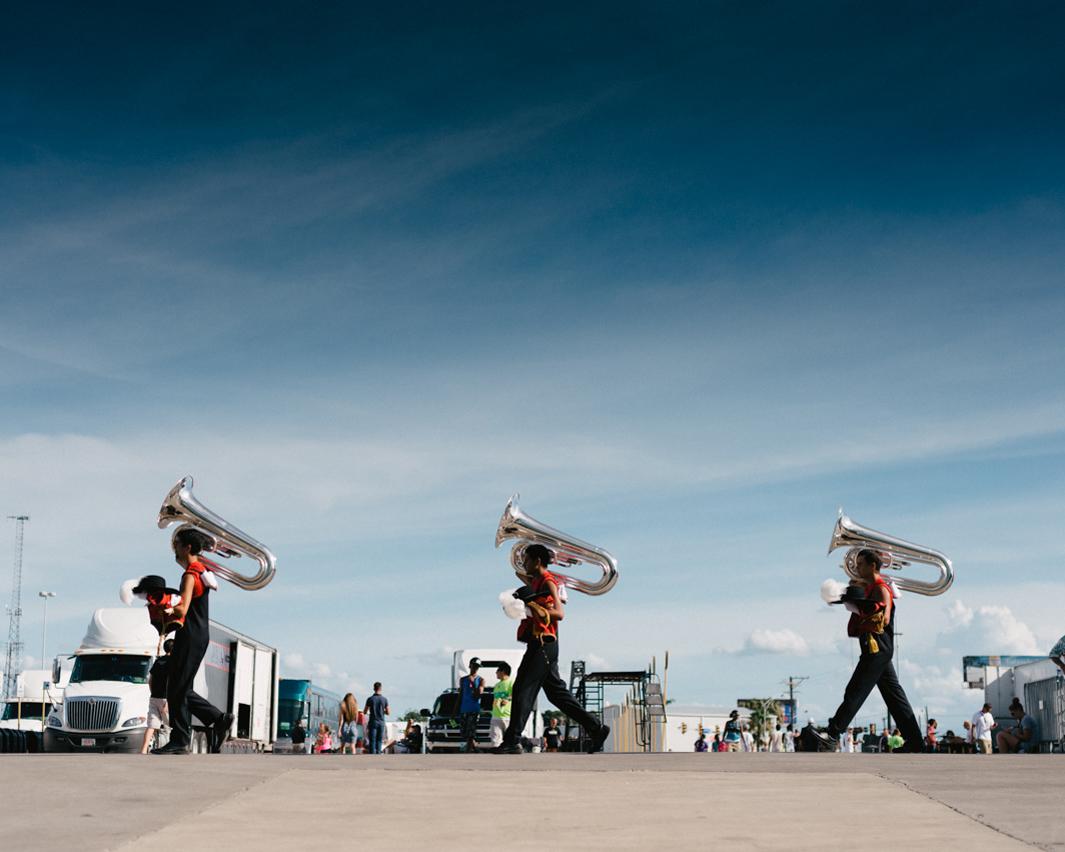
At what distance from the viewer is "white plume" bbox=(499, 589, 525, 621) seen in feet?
43.2

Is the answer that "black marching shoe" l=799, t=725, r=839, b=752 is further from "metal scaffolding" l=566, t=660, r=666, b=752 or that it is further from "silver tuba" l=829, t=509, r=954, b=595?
"metal scaffolding" l=566, t=660, r=666, b=752

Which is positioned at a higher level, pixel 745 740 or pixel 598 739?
pixel 598 739

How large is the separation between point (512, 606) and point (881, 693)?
3842 millimetres

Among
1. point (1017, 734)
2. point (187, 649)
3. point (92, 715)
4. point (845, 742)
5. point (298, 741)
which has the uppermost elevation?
point (187, 649)

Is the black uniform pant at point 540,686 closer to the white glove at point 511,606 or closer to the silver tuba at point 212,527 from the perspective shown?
the white glove at point 511,606

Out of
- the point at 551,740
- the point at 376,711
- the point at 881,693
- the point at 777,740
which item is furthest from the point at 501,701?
the point at 777,740

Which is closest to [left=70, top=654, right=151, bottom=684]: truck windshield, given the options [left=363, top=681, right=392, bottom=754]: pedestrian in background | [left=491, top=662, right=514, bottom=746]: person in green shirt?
[left=363, top=681, right=392, bottom=754]: pedestrian in background

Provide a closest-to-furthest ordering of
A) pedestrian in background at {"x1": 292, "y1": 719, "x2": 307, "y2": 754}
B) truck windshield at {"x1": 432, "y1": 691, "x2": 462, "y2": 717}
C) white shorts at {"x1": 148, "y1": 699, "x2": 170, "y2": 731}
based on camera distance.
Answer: white shorts at {"x1": 148, "y1": 699, "x2": 170, "y2": 731}, truck windshield at {"x1": 432, "y1": 691, "x2": 462, "y2": 717}, pedestrian in background at {"x1": 292, "y1": 719, "x2": 307, "y2": 754}

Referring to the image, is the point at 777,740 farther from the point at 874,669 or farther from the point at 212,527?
the point at 212,527

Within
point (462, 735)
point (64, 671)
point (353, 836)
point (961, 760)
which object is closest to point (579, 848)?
point (353, 836)

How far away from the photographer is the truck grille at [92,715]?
2730 centimetres

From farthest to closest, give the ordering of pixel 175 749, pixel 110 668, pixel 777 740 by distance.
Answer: pixel 777 740, pixel 110 668, pixel 175 749

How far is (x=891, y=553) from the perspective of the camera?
14.3m

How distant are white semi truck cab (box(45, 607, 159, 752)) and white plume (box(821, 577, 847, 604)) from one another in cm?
1793
